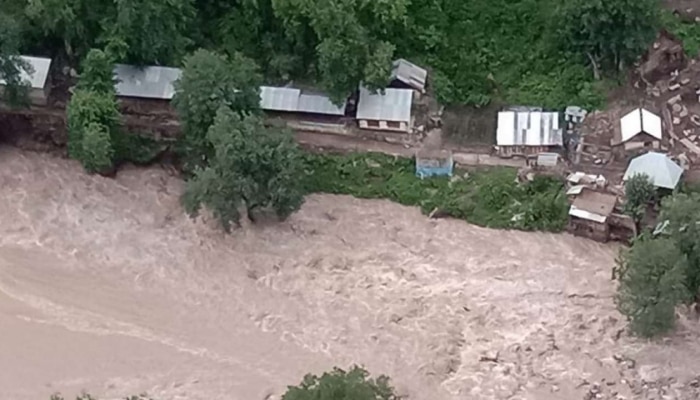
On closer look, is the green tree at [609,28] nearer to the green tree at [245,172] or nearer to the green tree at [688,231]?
the green tree at [688,231]

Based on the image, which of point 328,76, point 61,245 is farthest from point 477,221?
point 61,245

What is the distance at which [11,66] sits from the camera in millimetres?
32625

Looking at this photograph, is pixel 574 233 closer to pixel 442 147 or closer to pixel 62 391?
pixel 442 147

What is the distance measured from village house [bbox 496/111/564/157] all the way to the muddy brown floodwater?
2529 millimetres

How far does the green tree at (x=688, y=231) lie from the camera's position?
2784 cm

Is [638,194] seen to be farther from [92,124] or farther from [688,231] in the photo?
[92,124]

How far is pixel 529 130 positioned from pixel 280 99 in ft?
22.2

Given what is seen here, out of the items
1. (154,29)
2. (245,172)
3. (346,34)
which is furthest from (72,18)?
(346,34)

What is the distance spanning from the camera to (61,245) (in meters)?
31.9

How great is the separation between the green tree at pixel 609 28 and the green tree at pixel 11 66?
14.3m

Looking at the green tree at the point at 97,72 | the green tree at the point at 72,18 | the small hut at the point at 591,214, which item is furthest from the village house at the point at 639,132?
the green tree at the point at 72,18

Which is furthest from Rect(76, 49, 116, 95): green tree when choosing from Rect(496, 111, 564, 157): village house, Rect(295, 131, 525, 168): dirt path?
Rect(496, 111, 564, 157): village house

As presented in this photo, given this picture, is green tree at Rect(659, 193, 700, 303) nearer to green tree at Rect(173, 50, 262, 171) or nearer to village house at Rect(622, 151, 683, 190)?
village house at Rect(622, 151, 683, 190)

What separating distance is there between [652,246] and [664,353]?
2.92m
